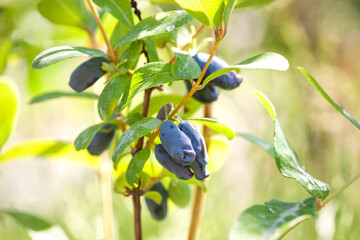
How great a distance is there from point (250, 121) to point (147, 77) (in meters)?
0.81

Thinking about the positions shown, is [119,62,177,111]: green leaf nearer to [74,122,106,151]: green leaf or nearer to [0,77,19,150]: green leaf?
[74,122,106,151]: green leaf

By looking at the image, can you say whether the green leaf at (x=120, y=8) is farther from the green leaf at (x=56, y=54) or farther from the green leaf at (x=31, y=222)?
the green leaf at (x=31, y=222)

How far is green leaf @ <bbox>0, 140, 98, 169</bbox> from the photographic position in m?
0.66

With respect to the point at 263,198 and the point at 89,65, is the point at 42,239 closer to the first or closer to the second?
the point at 89,65

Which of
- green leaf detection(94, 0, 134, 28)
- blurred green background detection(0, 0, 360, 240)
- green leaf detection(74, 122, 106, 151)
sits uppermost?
green leaf detection(94, 0, 134, 28)

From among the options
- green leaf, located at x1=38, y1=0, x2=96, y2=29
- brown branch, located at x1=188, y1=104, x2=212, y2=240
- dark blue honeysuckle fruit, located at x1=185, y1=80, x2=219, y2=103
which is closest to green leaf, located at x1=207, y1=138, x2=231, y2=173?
brown branch, located at x1=188, y1=104, x2=212, y2=240

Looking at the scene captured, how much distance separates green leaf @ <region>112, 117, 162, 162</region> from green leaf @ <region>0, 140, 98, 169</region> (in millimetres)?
306

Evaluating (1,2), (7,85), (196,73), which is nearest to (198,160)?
(196,73)

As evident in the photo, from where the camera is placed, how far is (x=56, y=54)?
38 centimetres

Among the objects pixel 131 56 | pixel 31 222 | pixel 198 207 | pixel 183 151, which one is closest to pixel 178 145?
pixel 183 151

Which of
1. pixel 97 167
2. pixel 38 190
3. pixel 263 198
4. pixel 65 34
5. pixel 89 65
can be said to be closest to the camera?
pixel 89 65

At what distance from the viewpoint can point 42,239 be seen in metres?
0.56

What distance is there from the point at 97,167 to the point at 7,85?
206mm

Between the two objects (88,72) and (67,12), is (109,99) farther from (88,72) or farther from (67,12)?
(67,12)
